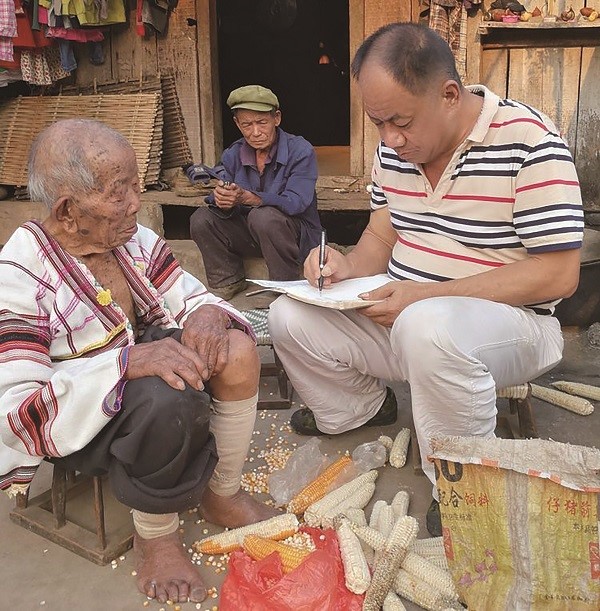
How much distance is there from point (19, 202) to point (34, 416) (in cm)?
510

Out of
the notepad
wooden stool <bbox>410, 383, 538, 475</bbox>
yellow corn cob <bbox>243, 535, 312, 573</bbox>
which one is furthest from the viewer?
wooden stool <bbox>410, 383, 538, 475</bbox>

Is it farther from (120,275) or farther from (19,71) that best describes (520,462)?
(19,71)

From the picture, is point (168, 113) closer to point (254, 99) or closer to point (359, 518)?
point (254, 99)

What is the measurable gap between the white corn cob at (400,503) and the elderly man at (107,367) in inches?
25.9

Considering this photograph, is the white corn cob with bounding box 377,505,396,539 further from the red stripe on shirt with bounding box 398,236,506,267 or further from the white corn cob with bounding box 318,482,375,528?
the red stripe on shirt with bounding box 398,236,506,267

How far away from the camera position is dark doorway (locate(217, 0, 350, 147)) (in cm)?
1138

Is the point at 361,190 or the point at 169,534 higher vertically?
the point at 361,190

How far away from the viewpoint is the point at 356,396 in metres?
3.35

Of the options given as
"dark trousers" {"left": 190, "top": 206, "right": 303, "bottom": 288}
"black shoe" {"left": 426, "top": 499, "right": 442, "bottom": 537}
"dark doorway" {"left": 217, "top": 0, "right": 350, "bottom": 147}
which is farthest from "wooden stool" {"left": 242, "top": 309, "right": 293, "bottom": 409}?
"dark doorway" {"left": 217, "top": 0, "right": 350, "bottom": 147}

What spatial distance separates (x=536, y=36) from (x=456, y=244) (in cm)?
371

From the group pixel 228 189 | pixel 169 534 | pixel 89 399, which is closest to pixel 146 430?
pixel 89 399

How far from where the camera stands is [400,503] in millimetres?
2721

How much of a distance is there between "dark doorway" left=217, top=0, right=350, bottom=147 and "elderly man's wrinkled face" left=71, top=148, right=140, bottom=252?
9.01 m

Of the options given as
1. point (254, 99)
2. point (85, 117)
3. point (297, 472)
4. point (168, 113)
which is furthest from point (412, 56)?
point (85, 117)
